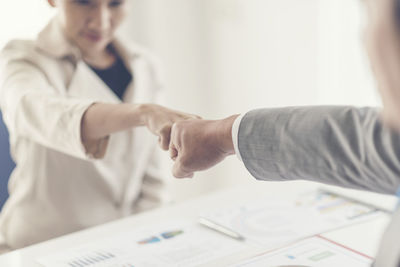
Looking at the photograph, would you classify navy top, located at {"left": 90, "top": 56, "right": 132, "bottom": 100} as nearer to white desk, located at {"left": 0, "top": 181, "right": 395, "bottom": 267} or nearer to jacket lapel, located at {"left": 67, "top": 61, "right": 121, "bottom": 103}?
jacket lapel, located at {"left": 67, "top": 61, "right": 121, "bottom": 103}

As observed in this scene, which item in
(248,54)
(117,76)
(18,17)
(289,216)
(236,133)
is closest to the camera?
(236,133)

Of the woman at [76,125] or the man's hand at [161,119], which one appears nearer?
the man's hand at [161,119]

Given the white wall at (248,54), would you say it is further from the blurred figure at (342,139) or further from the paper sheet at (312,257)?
the blurred figure at (342,139)

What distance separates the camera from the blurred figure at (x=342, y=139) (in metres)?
0.50

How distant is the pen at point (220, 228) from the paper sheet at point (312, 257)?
0.09m

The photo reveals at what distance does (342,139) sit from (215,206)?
53cm

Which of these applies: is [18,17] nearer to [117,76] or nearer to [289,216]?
→ [117,76]

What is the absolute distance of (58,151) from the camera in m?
1.31

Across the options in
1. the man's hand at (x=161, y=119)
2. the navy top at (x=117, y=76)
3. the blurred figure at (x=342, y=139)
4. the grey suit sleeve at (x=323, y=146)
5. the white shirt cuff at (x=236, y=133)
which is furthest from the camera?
the navy top at (x=117, y=76)

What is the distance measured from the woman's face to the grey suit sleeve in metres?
0.67

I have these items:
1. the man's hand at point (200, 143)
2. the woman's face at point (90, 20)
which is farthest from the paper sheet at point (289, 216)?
the woman's face at point (90, 20)

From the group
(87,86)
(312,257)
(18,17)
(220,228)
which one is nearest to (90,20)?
(87,86)

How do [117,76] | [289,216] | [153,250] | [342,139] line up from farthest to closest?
[117,76] < [289,216] < [153,250] < [342,139]

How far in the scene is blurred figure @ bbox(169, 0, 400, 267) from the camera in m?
0.50
